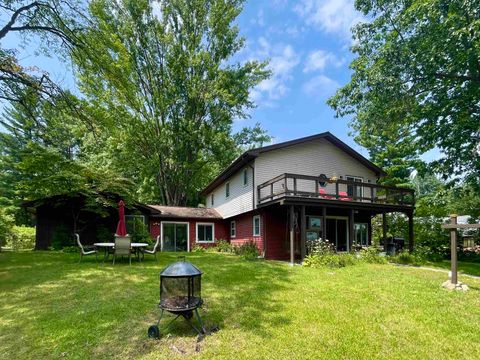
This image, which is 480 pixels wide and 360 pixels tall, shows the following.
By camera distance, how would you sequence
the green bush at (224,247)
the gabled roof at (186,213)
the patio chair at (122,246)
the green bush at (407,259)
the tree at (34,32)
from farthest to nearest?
the gabled roof at (186,213), the green bush at (224,247), the green bush at (407,259), the tree at (34,32), the patio chair at (122,246)

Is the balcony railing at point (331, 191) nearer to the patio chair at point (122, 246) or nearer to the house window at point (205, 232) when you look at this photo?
the patio chair at point (122, 246)

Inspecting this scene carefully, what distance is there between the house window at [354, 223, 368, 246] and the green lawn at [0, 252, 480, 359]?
9341 mm

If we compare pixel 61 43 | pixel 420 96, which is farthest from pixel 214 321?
pixel 420 96

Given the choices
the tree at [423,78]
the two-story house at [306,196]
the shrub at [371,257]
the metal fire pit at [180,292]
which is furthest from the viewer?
the two-story house at [306,196]

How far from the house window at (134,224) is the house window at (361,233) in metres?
12.4

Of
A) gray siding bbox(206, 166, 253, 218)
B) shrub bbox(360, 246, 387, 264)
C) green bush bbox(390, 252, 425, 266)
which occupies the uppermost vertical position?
gray siding bbox(206, 166, 253, 218)

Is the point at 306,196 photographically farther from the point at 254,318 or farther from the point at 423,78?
the point at 254,318

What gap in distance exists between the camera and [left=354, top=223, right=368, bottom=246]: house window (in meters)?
17.7

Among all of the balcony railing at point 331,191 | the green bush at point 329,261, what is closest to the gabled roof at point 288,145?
the balcony railing at point 331,191

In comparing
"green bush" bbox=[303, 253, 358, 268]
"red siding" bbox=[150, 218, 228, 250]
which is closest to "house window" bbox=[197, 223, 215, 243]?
"red siding" bbox=[150, 218, 228, 250]

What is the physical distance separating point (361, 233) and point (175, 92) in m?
18.2

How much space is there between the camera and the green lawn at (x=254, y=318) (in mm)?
4082

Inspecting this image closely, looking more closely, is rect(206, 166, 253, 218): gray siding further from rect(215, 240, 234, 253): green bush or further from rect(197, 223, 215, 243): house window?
rect(215, 240, 234, 253): green bush

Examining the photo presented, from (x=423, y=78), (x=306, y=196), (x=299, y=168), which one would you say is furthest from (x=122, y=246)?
(x=423, y=78)
